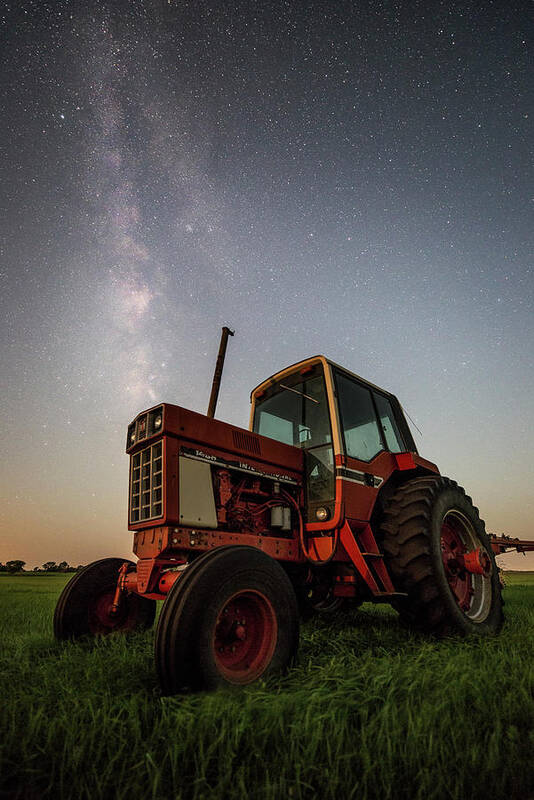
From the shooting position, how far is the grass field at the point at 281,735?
164 cm

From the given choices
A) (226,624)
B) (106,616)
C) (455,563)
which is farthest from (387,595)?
(106,616)

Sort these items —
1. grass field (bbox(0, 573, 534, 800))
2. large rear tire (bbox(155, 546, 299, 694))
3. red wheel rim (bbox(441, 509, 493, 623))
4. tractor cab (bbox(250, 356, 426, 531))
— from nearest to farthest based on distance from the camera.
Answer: grass field (bbox(0, 573, 534, 800)) → large rear tire (bbox(155, 546, 299, 694)) → tractor cab (bbox(250, 356, 426, 531)) → red wheel rim (bbox(441, 509, 493, 623))

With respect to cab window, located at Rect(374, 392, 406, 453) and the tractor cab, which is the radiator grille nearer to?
the tractor cab

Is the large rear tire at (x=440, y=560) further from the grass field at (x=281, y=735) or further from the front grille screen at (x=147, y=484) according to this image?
the front grille screen at (x=147, y=484)

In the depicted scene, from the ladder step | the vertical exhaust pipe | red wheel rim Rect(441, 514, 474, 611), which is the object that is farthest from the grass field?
the vertical exhaust pipe

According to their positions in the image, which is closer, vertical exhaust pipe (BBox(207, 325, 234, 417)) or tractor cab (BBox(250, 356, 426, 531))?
tractor cab (BBox(250, 356, 426, 531))

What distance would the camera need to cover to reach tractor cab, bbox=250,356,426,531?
4.49m

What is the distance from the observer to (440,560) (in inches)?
172

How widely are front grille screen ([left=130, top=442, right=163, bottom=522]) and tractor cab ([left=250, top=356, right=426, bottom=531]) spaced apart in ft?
5.17

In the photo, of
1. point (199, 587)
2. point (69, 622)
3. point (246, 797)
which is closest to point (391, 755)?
point (246, 797)

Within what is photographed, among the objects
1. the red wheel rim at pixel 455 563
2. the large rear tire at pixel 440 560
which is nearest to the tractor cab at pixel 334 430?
the large rear tire at pixel 440 560

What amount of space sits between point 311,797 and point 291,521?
2.93m

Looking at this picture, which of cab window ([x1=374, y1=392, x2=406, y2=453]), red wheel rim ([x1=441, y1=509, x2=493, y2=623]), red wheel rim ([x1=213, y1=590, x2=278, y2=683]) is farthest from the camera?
cab window ([x1=374, y1=392, x2=406, y2=453])

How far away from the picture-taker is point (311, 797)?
1.59m
